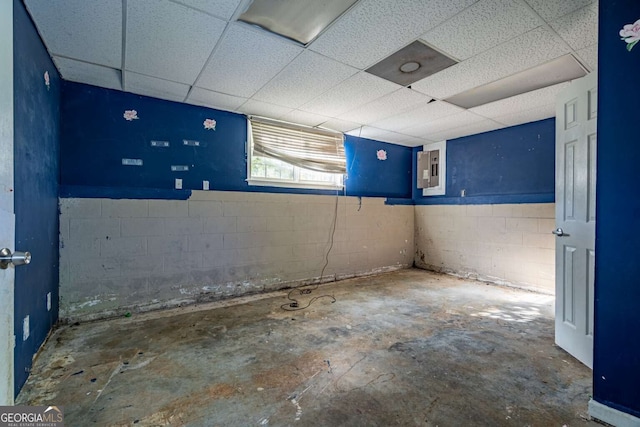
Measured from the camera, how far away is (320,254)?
4648 millimetres

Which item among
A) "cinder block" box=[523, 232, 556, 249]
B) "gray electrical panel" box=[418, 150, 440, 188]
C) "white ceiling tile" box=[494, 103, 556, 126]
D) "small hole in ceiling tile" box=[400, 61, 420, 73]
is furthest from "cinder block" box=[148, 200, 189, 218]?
"cinder block" box=[523, 232, 556, 249]

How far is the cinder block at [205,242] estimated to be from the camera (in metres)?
3.58

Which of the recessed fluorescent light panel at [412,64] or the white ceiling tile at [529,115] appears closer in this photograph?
the recessed fluorescent light panel at [412,64]

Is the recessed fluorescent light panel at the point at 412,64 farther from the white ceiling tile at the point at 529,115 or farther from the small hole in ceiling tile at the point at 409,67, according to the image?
the white ceiling tile at the point at 529,115

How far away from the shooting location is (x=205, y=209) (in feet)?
12.0

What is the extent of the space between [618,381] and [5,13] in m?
3.07

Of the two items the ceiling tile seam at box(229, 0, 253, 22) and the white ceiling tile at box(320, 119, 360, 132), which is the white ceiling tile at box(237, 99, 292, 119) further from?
the ceiling tile seam at box(229, 0, 253, 22)

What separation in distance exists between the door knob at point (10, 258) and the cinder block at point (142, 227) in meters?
2.69

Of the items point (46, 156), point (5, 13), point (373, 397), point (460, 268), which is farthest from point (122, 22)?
point (460, 268)

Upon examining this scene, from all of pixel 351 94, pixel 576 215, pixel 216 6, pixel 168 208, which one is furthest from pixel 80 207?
pixel 576 215

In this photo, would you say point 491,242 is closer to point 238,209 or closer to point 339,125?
point 339,125

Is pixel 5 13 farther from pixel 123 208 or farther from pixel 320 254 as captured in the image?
pixel 320 254

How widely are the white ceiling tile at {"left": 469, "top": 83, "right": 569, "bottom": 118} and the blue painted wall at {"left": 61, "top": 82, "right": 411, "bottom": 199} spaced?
115 inches

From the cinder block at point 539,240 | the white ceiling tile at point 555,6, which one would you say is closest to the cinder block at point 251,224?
the white ceiling tile at point 555,6
